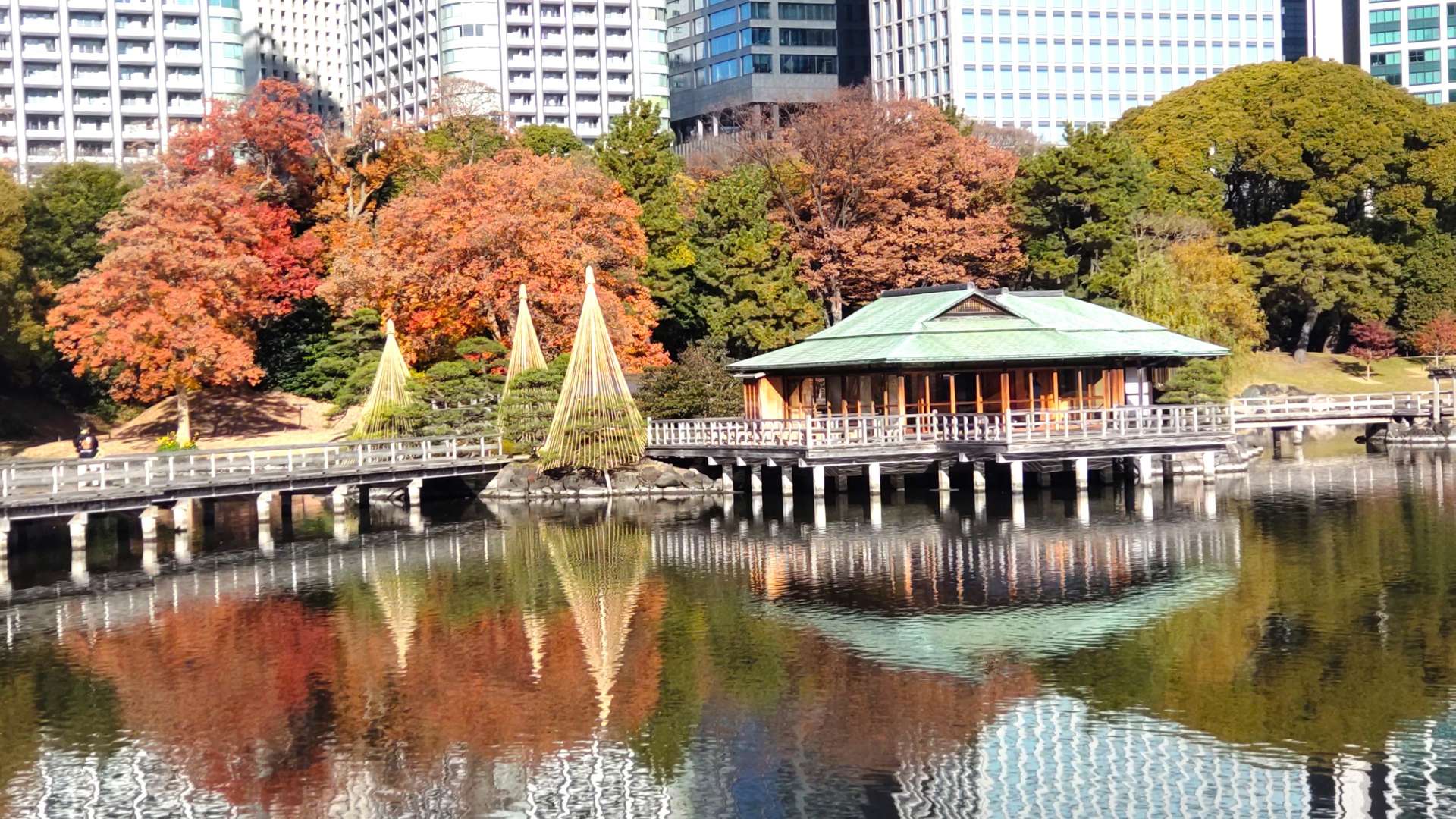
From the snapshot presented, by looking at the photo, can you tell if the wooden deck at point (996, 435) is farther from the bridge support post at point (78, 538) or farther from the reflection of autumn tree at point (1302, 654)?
the bridge support post at point (78, 538)

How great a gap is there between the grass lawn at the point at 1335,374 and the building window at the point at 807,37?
60410 millimetres

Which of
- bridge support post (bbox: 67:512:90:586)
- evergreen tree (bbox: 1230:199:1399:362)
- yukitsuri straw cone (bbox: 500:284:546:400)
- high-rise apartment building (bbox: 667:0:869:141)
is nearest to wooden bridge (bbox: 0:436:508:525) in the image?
bridge support post (bbox: 67:512:90:586)

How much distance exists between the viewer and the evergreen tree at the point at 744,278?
6631cm

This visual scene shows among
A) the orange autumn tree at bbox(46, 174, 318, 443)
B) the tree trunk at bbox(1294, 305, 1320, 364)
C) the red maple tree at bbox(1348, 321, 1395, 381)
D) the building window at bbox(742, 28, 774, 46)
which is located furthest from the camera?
the building window at bbox(742, 28, 774, 46)

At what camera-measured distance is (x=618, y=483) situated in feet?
173

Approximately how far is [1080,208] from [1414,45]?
242ft

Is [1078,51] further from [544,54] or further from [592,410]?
[592,410]

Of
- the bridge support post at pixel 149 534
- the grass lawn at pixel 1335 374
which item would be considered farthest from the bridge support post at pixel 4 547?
the grass lawn at pixel 1335 374

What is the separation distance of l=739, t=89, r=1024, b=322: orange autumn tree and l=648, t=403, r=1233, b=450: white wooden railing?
66.1 feet

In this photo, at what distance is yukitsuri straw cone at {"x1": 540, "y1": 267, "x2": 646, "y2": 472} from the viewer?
51.1 m

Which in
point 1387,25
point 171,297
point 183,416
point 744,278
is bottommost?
point 183,416

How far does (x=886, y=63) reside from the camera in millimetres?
134000

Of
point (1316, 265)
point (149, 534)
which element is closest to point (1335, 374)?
point (1316, 265)

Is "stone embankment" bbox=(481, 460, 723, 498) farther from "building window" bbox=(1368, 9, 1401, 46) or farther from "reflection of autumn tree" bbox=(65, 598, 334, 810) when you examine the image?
"building window" bbox=(1368, 9, 1401, 46)
